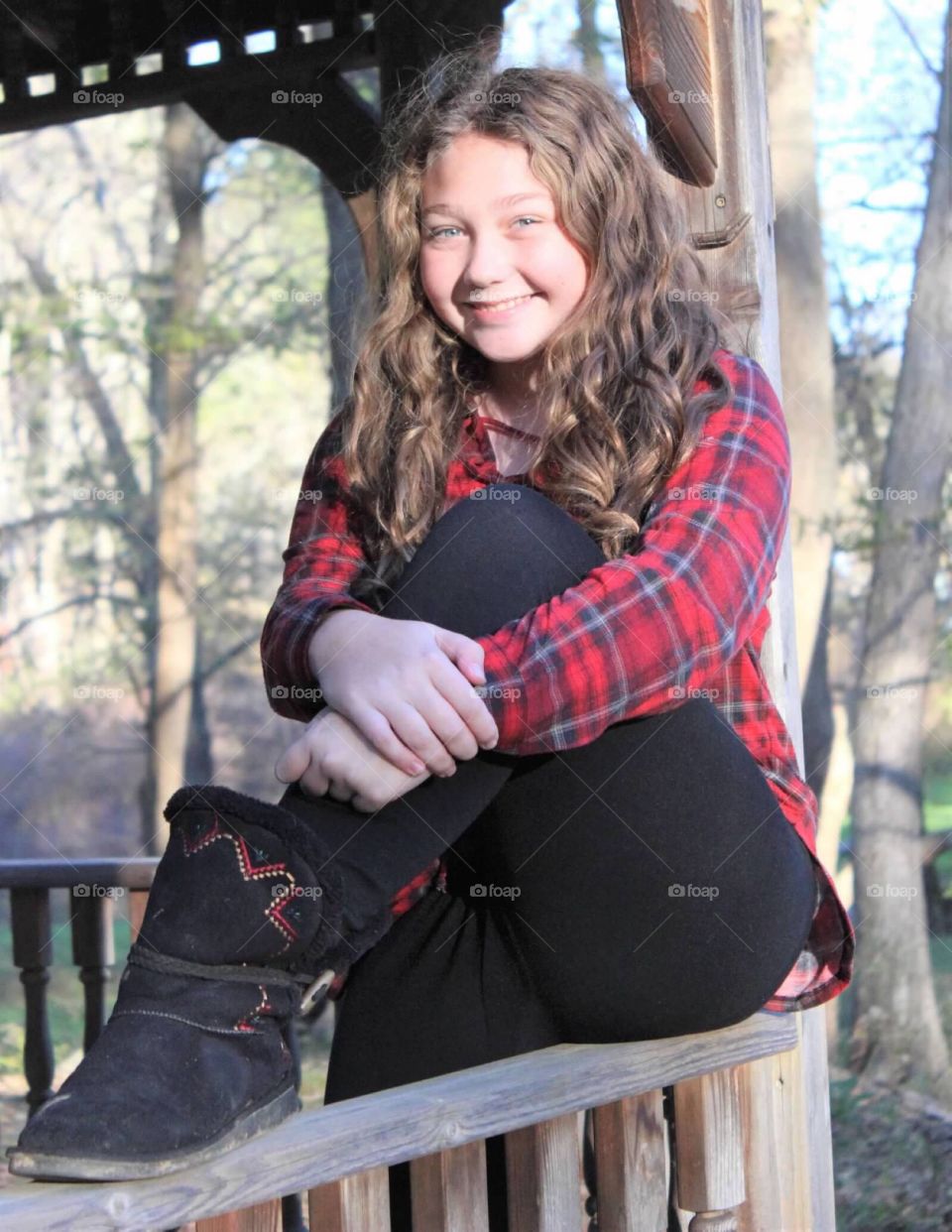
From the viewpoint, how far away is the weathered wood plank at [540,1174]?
149 centimetres

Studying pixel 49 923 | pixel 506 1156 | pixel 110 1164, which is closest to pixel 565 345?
pixel 506 1156

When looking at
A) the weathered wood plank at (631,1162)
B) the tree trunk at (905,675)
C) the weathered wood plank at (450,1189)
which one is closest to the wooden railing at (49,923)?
the weathered wood plank at (631,1162)

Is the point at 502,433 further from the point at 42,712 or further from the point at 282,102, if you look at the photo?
the point at 42,712

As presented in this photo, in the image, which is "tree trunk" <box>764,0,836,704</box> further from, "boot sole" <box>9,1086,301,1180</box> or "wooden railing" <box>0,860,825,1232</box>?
"boot sole" <box>9,1086,301,1180</box>

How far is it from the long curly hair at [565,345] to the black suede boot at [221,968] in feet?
1.80

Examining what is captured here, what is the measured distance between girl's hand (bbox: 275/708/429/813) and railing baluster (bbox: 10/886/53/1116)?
2389 mm

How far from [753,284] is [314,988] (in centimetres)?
123

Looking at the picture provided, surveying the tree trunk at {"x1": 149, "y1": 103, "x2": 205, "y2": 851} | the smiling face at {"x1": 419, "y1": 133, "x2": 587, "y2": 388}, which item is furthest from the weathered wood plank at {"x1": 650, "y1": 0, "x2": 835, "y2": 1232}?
the tree trunk at {"x1": 149, "y1": 103, "x2": 205, "y2": 851}

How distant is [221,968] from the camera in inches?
46.5

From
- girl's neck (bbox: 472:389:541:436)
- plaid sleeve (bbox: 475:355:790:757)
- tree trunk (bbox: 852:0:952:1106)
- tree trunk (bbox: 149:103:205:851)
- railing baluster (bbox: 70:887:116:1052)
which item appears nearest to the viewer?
plaid sleeve (bbox: 475:355:790:757)

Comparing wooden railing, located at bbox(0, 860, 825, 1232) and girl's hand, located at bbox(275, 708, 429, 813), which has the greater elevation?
girl's hand, located at bbox(275, 708, 429, 813)

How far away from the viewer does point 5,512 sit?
1421 cm

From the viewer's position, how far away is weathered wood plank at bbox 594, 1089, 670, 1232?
63.3 inches

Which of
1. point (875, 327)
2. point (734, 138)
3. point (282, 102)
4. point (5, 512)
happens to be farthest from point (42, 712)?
point (734, 138)
